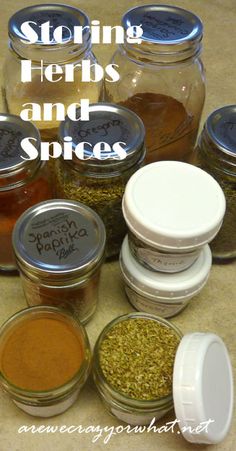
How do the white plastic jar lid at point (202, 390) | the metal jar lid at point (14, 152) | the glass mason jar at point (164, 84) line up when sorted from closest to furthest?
the white plastic jar lid at point (202, 390), the metal jar lid at point (14, 152), the glass mason jar at point (164, 84)

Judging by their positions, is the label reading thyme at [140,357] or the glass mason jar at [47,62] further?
the glass mason jar at [47,62]

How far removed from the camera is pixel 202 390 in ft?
2.54

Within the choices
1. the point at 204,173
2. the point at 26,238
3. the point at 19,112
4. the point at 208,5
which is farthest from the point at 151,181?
the point at 208,5

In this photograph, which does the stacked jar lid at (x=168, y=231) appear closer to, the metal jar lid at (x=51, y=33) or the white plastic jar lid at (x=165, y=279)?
the white plastic jar lid at (x=165, y=279)

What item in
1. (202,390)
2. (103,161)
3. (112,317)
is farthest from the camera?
(112,317)

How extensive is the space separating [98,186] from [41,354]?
258mm

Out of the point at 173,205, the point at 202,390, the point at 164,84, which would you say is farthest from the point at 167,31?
the point at 202,390

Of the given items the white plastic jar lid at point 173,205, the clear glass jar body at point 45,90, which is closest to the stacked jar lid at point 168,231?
the white plastic jar lid at point 173,205

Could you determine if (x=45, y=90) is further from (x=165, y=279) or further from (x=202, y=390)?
(x=202, y=390)

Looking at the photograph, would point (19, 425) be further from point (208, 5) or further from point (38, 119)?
point (208, 5)

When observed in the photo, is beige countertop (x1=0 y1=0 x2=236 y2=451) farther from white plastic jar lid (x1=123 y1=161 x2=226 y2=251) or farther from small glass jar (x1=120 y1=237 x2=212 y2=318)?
white plastic jar lid (x1=123 y1=161 x2=226 y2=251)

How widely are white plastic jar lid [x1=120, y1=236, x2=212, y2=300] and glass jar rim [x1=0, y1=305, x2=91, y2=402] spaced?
117 mm

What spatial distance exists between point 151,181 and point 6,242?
25 cm

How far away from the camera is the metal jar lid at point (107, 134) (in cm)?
88
